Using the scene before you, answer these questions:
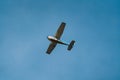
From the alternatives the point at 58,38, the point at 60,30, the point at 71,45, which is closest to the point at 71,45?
the point at 71,45

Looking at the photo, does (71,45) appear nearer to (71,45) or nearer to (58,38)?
(71,45)

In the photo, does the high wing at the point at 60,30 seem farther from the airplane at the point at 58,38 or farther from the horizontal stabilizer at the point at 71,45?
the horizontal stabilizer at the point at 71,45

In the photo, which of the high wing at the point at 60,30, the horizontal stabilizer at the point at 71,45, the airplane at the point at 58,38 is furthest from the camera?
the horizontal stabilizer at the point at 71,45

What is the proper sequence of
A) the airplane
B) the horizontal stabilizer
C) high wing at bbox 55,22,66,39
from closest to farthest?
high wing at bbox 55,22,66,39 → the airplane → the horizontal stabilizer

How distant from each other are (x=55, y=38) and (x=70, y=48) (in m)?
4.03

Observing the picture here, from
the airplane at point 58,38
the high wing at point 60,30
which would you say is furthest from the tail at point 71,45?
the high wing at point 60,30

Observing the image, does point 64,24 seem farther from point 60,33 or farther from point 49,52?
point 49,52

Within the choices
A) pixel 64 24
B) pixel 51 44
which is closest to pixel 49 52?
pixel 51 44

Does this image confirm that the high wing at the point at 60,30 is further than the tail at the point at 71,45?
No

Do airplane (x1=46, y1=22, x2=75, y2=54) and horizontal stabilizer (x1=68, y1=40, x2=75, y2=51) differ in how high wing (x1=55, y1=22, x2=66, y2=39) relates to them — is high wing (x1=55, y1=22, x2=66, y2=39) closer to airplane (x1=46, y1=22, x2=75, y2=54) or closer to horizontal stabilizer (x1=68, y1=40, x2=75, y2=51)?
airplane (x1=46, y1=22, x2=75, y2=54)

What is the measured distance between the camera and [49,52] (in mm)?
89312

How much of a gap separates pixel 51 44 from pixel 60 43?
2.80 metres

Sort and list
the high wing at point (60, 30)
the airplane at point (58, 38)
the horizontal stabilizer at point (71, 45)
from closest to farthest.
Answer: the high wing at point (60, 30)
the airplane at point (58, 38)
the horizontal stabilizer at point (71, 45)

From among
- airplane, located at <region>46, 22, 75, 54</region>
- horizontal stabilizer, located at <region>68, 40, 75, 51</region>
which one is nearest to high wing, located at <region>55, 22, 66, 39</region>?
airplane, located at <region>46, 22, 75, 54</region>
